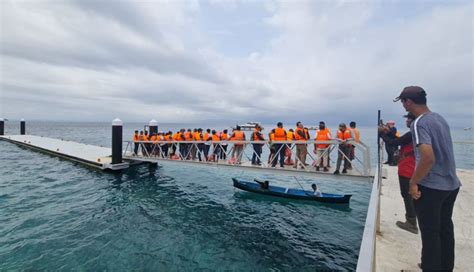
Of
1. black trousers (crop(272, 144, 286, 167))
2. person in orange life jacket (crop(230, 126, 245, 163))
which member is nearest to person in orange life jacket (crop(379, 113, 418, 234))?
black trousers (crop(272, 144, 286, 167))

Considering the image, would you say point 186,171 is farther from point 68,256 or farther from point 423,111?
point 423,111

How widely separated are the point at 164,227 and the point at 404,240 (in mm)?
9248

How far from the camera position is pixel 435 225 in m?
2.92

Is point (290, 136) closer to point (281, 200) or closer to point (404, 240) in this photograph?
point (281, 200)

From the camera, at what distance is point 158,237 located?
9.71m

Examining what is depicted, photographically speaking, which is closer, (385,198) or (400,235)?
(400,235)

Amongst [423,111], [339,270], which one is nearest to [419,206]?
[423,111]

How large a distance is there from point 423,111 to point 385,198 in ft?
17.0

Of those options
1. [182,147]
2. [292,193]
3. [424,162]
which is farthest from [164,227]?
[424,162]

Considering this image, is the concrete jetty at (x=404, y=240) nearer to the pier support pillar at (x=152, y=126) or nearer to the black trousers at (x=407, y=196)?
the black trousers at (x=407, y=196)

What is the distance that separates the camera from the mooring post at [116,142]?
20188 mm

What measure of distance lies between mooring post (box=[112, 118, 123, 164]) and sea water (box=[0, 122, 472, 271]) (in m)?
2.63

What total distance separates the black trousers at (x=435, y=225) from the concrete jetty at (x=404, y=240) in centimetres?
87

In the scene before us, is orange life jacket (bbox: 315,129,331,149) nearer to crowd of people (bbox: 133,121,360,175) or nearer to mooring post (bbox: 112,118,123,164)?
crowd of people (bbox: 133,121,360,175)
